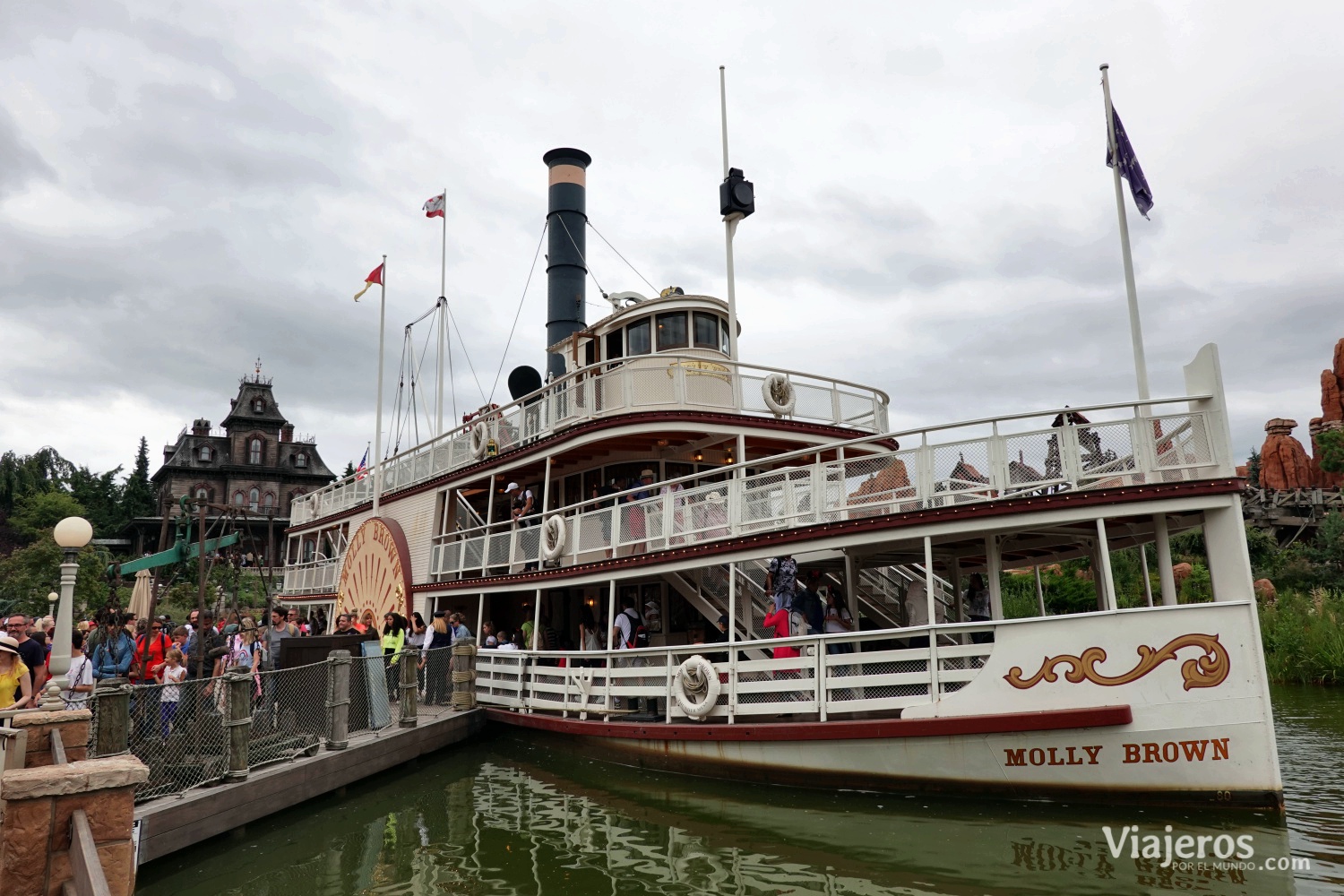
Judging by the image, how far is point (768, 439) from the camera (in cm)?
1540

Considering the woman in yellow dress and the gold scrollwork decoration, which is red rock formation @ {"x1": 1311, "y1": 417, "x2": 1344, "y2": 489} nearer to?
the gold scrollwork decoration

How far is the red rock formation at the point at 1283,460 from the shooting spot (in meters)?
53.0

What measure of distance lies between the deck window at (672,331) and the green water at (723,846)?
866 cm

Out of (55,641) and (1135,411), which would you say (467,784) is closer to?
(55,641)

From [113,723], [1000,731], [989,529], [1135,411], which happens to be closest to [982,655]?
[1000,731]

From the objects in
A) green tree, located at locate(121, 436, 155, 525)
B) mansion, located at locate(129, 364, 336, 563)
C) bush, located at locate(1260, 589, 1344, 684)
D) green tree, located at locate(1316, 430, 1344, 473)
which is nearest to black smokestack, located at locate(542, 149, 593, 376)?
bush, located at locate(1260, 589, 1344, 684)

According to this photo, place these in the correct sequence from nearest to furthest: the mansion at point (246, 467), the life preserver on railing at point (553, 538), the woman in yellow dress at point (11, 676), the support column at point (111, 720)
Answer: the woman in yellow dress at point (11, 676), the support column at point (111, 720), the life preserver on railing at point (553, 538), the mansion at point (246, 467)

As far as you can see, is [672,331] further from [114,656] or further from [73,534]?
[73,534]

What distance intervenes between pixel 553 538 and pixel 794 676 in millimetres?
5080

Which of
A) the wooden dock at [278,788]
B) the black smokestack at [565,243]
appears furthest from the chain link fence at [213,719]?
the black smokestack at [565,243]

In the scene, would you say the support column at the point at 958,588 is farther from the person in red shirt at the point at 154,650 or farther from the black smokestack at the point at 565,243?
→ the black smokestack at the point at 565,243

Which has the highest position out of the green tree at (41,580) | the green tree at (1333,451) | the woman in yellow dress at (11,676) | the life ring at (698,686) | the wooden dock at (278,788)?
the green tree at (1333,451)

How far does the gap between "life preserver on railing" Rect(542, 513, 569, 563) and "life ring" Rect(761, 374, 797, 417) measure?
400 centimetres

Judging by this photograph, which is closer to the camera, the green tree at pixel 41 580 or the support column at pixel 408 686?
the support column at pixel 408 686
